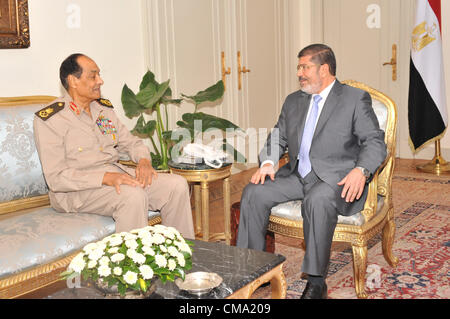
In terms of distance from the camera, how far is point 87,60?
316 centimetres

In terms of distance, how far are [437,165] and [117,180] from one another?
4.02 m

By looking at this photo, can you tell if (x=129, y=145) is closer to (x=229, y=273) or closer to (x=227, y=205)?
(x=227, y=205)

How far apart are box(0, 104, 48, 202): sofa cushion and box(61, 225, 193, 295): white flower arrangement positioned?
122cm

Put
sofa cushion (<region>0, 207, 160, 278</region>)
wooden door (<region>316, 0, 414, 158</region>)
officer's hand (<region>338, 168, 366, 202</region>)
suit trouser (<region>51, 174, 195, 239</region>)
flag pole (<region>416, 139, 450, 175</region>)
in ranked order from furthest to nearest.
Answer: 1. wooden door (<region>316, 0, 414, 158</region>)
2. flag pole (<region>416, 139, 450, 175</region>)
3. suit trouser (<region>51, 174, 195, 239</region>)
4. officer's hand (<region>338, 168, 366, 202</region>)
5. sofa cushion (<region>0, 207, 160, 278</region>)

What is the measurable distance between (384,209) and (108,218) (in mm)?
1539

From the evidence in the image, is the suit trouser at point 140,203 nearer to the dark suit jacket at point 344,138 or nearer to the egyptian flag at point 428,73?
the dark suit jacket at point 344,138

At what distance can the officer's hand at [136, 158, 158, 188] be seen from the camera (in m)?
3.19

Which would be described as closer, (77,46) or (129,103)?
(129,103)

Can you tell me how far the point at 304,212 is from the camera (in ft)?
9.31

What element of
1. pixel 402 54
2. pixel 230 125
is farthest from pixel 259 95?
pixel 230 125

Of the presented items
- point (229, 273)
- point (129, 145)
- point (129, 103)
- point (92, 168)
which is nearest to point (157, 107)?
point (129, 103)

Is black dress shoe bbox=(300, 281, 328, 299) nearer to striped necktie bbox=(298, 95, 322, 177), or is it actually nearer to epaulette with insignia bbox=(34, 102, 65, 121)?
striped necktie bbox=(298, 95, 322, 177)

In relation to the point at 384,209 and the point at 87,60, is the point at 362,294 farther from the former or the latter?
the point at 87,60

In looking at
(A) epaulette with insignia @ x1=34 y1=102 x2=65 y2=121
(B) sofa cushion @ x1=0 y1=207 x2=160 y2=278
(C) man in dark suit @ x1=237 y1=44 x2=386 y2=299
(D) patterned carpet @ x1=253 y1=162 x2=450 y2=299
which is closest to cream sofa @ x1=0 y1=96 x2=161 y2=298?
(B) sofa cushion @ x1=0 y1=207 x2=160 y2=278
